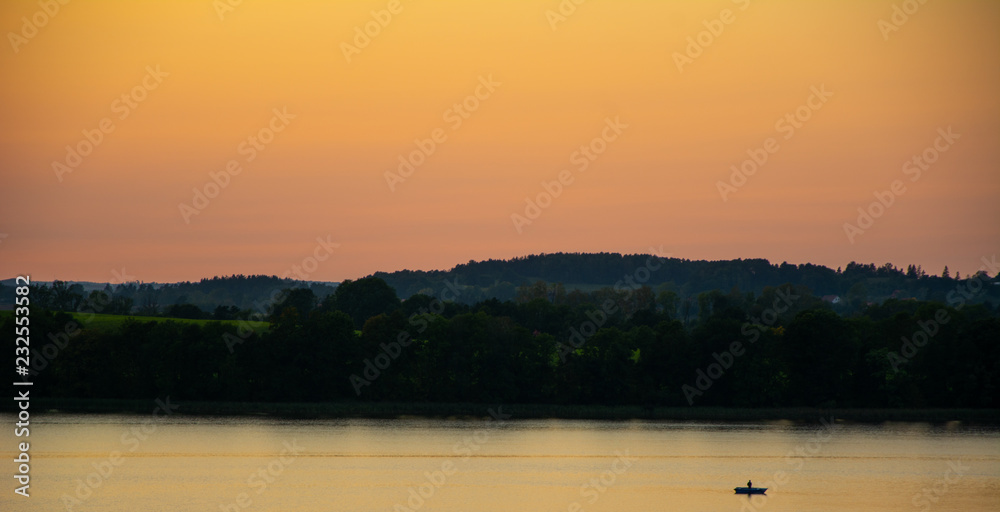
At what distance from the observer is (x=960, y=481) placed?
60156mm

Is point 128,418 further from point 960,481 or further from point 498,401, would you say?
point 960,481

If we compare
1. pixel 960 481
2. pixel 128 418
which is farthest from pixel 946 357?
pixel 128 418

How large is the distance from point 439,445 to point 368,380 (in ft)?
88.3
